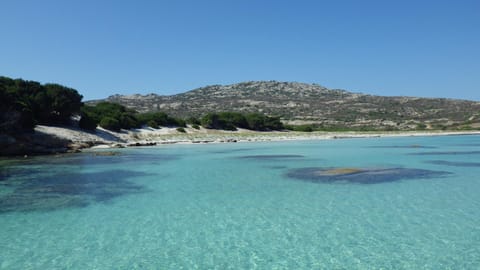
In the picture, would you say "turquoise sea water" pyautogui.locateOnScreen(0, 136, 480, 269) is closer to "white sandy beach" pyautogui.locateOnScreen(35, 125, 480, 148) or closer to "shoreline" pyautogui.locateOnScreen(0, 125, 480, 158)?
"shoreline" pyautogui.locateOnScreen(0, 125, 480, 158)

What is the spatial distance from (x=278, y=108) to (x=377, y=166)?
11759 cm

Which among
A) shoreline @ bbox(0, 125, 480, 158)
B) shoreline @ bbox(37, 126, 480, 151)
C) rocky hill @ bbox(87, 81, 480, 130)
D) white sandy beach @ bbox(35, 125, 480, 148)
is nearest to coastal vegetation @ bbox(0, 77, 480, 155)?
rocky hill @ bbox(87, 81, 480, 130)

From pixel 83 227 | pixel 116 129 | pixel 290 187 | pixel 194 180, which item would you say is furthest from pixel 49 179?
pixel 116 129

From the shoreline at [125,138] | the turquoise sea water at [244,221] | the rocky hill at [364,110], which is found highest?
the rocky hill at [364,110]

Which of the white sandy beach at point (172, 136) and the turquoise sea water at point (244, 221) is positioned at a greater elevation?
Answer: the white sandy beach at point (172, 136)

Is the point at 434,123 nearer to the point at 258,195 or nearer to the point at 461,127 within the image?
the point at 461,127

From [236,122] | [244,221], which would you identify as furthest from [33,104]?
[244,221]

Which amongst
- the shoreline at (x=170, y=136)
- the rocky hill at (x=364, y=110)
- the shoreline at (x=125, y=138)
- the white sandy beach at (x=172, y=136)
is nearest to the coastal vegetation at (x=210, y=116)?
the rocky hill at (x=364, y=110)

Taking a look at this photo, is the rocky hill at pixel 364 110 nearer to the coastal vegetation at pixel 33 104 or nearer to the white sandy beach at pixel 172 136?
the white sandy beach at pixel 172 136

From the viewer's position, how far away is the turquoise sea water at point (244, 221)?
31.0 feet

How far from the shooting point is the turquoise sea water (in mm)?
9445

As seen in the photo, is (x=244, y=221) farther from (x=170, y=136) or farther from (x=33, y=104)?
(x=170, y=136)

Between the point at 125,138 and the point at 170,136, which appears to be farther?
the point at 170,136

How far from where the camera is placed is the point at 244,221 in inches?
516
